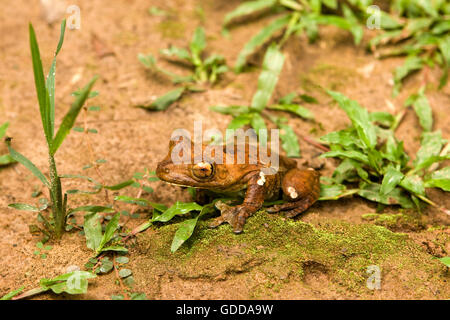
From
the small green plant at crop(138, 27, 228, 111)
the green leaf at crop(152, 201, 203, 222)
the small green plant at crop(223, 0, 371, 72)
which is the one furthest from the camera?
the small green plant at crop(223, 0, 371, 72)

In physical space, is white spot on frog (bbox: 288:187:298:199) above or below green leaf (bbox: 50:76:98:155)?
below

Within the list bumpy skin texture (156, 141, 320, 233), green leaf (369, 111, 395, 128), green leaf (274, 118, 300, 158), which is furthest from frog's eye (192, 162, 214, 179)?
green leaf (369, 111, 395, 128)

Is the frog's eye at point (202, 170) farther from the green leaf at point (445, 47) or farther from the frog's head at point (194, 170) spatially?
the green leaf at point (445, 47)

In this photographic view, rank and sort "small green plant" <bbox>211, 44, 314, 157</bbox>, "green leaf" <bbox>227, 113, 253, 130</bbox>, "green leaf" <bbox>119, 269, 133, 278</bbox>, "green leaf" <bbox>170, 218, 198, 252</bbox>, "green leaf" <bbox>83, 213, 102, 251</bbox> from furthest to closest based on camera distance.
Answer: "small green plant" <bbox>211, 44, 314, 157</bbox> < "green leaf" <bbox>227, 113, 253, 130</bbox> < "green leaf" <bbox>83, 213, 102, 251</bbox> < "green leaf" <bbox>170, 218, 198, 252</bbox> < "green leaf" <bbox>119, 269, 133, 278</bbox>

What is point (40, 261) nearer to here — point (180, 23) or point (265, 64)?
point (265, 64)

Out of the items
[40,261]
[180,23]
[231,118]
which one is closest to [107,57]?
[180,23]

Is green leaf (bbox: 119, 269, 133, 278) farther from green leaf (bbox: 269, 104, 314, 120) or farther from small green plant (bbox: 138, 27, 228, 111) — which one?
green leaf (bbox: 269, 104, 314, 120)

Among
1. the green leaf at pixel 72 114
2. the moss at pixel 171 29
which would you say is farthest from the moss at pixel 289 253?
the moss at pixel 171 29
